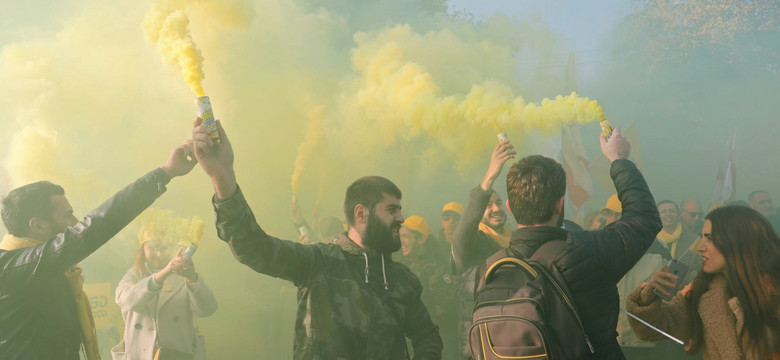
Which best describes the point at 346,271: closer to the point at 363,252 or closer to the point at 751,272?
the point at 363,252

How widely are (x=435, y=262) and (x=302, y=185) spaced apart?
10.0 ft

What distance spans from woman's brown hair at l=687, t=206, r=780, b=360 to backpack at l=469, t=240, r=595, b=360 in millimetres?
933

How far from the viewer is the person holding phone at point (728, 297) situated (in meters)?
2.45

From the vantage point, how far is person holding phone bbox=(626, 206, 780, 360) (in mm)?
2451

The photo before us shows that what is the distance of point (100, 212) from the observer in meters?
3.03

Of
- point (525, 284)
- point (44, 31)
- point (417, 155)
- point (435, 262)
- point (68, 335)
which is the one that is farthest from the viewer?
point (417, 155)

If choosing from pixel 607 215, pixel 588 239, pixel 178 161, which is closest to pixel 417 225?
pixel 607 215

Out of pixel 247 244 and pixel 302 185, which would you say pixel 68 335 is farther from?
pixel 302 185

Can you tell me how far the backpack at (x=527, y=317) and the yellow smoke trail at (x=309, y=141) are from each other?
6.03 m

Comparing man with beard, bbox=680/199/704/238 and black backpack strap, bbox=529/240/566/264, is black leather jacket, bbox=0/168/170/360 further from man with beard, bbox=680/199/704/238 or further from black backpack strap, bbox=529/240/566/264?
man with beard, bbox=680/199/704/238

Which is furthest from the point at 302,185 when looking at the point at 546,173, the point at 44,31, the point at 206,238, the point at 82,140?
the point at 546,173

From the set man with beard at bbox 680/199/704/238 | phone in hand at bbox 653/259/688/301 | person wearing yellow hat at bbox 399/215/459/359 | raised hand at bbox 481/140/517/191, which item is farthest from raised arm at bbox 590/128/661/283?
man with beard at bbox 680/199/704/238

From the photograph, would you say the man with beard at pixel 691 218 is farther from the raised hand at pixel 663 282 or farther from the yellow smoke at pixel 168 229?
the yellow smoke at pixel 168 229

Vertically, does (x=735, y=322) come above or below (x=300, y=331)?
below
